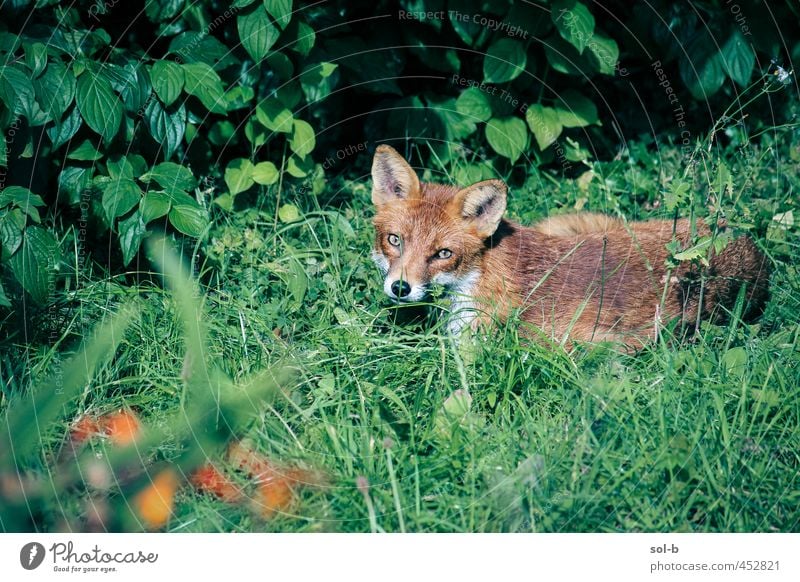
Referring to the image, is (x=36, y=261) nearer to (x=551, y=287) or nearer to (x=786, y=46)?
(x=551, y=287)

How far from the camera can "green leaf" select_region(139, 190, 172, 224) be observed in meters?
5.01

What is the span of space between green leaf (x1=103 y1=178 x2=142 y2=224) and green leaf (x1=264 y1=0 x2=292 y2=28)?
1.45 m

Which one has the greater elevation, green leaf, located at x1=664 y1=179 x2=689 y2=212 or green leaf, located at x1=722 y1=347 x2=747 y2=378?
green leaf, located at x1=664 y1=179 x2=689 y2=212

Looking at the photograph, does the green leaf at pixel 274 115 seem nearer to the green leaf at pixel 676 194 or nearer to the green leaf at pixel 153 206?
the green leaf at pixel 153 206

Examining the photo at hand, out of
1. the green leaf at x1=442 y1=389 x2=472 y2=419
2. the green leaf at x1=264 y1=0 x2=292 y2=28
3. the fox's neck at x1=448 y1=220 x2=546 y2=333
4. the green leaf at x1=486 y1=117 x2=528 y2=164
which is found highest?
the green leaf at x1=264 y1=0 x2=292 y2=28

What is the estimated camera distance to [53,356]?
467cm

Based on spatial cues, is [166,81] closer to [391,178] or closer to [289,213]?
[289,213]

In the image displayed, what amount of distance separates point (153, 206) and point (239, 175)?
3.89ft

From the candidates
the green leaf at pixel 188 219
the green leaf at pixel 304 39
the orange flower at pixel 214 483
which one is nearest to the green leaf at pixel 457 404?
the orange flower at pixel 214 483

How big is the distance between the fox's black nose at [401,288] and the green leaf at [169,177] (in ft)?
5.17

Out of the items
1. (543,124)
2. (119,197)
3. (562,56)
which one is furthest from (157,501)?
(562,56)

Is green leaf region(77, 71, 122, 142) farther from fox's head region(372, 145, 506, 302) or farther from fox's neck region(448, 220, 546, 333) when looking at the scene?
fox's neck region(448, 220, 546, 333)

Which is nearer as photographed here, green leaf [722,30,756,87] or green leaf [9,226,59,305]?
green leaf [9,226,59,305]

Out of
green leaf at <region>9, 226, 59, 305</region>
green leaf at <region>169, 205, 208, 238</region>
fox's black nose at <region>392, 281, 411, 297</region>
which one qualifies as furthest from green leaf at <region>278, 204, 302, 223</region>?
green leaf at <region>9, 226, 59, 305</region>
